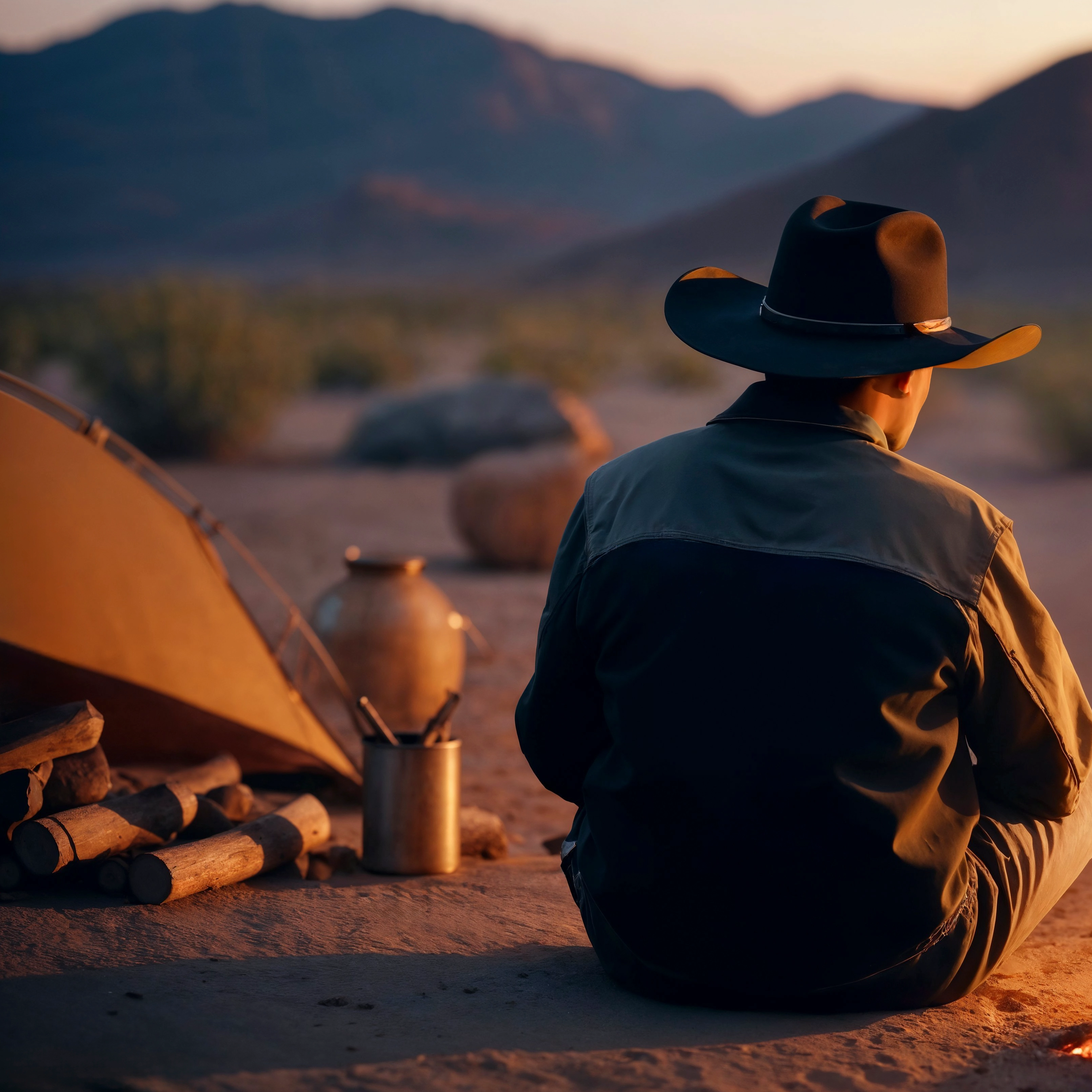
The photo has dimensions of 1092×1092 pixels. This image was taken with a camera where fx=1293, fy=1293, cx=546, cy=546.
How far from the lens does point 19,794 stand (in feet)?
9.86

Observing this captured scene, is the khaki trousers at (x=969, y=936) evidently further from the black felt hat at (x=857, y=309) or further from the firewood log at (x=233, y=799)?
the firewood log at (x=233, y=799)

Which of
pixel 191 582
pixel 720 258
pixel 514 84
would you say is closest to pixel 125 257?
pixel 720 258

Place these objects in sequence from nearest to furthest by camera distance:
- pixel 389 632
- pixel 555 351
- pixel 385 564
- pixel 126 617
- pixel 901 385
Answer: pixel 901 385 < pixel 126 617 < pixel 385 564 < pixel 389 632 < pixel 555 351

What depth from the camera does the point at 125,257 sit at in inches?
3706

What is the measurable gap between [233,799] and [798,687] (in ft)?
6.71

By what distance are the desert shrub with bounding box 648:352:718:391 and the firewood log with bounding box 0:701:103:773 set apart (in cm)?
1873

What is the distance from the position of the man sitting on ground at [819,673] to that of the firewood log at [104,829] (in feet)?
4.15

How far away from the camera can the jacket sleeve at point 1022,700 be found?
2109 mm

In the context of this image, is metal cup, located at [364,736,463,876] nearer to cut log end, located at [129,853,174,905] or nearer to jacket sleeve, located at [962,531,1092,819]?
cut log end, located at [129,853,174,905]

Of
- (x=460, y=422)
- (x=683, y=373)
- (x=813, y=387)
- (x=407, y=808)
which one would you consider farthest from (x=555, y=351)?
(x=813, y=387)

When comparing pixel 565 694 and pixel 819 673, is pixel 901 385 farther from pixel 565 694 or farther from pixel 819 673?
pixel 565 694

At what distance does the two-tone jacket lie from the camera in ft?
6.79

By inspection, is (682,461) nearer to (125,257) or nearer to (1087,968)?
(1087,968)

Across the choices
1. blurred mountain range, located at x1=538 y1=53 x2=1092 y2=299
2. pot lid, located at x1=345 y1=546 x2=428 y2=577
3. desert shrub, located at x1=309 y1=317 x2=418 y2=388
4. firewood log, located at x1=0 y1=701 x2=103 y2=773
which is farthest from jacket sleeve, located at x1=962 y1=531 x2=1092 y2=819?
blurred mountain range, located at x1=538 y1=53 x2=1092 y2=299
